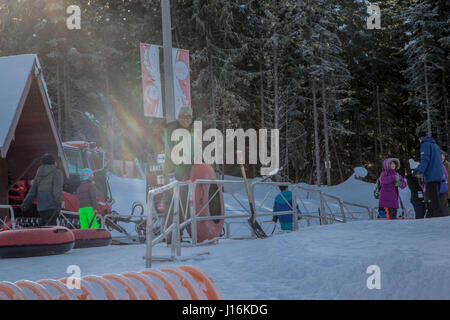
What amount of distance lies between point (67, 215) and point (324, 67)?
2030 cm

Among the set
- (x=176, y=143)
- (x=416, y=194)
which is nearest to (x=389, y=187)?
(x=416, y=194)

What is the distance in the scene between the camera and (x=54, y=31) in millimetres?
28734

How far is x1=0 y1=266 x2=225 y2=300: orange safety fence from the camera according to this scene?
2.99 meters

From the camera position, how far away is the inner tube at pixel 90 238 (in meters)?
10.4

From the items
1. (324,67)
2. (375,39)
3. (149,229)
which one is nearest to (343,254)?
(149,229)

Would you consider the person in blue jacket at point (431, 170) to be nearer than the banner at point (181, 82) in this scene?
Yes

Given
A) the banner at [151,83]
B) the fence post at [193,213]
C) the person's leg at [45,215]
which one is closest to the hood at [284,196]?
the fence post at [193,213]

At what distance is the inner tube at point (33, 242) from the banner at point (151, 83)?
5925mm

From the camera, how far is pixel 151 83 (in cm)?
1455

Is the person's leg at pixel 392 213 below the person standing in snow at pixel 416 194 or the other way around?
below

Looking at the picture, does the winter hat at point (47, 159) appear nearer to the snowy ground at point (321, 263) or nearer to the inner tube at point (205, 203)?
the snowy ground at point (321, 263)

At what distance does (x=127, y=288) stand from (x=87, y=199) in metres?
9.39

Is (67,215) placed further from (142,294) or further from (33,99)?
(142,294)

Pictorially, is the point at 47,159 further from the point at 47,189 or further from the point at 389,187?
the point at 389,187
